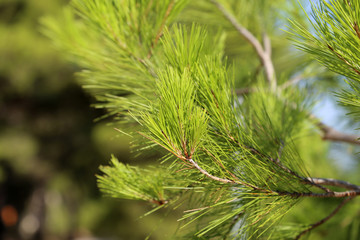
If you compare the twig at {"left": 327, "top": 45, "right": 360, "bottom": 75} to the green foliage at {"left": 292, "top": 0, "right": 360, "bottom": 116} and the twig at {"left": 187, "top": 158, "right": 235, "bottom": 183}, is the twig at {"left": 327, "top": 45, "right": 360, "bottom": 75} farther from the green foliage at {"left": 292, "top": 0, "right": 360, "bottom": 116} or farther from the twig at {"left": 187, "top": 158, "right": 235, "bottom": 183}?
the twig at {"left": 187, "top": 158, "right": 235, "bottom": 183}

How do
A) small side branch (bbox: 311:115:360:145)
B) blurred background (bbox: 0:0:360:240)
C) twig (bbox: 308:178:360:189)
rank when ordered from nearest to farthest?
twig (bbox: 308:178:360:189), small side branch (bbox: 311:115:360:145), blurred background (bbox: 0:0:360:240)

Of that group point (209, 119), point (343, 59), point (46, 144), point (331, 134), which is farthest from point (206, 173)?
point (46, 144)

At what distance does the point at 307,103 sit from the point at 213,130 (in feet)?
1.18

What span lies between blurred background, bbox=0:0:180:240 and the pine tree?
12.0 feet

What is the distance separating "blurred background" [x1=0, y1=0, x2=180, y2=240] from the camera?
4.67 m

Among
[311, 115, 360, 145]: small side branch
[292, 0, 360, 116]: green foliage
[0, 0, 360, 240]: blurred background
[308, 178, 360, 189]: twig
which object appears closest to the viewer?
[292, 0, 360, 116]: green foliage

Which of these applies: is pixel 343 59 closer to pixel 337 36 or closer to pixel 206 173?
pixel 337 36

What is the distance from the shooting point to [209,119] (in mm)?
492

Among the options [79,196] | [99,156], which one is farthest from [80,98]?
[79,196]

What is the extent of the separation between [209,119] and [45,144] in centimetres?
539

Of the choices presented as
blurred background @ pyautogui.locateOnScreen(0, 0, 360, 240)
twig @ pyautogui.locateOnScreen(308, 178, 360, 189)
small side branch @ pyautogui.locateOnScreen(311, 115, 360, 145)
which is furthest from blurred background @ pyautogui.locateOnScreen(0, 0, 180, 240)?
twig @ pyautogui.locateOnScreen(308, 178, 360, 189)

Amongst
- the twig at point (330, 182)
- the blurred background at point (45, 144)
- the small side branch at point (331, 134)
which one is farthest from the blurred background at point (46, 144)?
the twig at point (330, 182)

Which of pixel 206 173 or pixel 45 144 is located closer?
pixel 206 173

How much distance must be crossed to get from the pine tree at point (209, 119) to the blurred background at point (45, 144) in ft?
12.0
